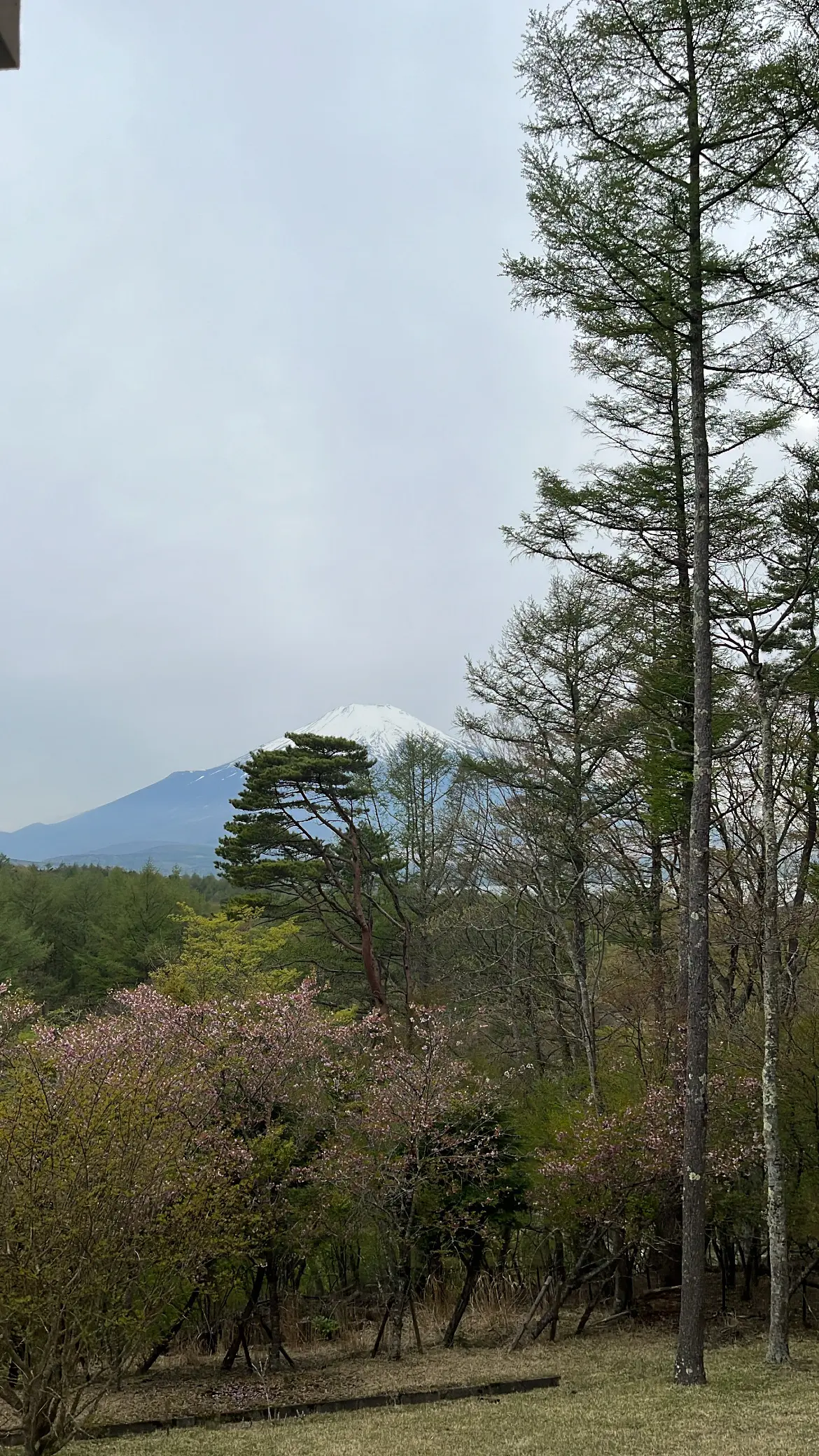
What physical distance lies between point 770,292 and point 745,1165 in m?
9.98

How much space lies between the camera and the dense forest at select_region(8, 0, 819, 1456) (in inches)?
306

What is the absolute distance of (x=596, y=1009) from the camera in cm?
1759

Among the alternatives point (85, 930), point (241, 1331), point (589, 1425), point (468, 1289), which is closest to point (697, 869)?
point (589, 1425)

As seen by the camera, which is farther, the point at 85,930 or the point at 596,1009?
the point at 85,930

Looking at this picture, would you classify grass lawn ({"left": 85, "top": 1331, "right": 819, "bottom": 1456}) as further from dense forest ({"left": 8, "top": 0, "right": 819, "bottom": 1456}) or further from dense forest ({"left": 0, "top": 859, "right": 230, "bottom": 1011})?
dense forest ({"left": 0, "top": 859, "right": 230, "bottom": 1011})

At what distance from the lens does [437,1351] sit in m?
11.3

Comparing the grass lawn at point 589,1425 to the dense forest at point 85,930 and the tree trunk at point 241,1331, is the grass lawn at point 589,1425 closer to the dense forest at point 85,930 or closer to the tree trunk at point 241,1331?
the tree trunk at point 241,1331

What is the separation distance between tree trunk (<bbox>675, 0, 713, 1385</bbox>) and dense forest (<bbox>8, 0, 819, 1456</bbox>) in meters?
0.04

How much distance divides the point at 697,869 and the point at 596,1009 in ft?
30.5

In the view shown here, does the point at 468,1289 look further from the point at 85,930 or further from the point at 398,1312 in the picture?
the point at 85,930

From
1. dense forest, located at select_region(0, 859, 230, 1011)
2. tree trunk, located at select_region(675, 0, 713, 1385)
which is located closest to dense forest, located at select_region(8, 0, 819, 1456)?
tree trunk, located at select_region(675, 0, 713, 1385)

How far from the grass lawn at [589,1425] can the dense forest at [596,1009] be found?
588 mm

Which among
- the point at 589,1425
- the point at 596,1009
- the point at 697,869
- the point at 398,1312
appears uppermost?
the point at 697,869

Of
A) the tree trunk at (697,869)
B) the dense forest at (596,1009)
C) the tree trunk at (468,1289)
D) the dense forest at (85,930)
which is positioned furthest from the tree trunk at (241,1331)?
the dense forest at (85,930)
